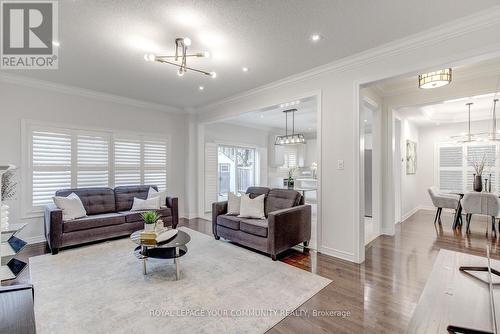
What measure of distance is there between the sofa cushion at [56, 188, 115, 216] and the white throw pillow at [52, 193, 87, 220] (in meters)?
0.29

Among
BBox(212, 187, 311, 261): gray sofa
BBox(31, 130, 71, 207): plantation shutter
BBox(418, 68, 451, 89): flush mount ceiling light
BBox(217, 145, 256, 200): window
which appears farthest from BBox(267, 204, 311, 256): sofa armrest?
BBox(217, 145, 256, 200): window

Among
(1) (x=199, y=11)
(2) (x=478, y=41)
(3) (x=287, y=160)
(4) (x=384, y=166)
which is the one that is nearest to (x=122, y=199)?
(1) (x=199, y=11)

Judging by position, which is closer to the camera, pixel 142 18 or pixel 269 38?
pixel 142 18

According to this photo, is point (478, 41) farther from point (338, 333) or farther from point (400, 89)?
point (338, 333)

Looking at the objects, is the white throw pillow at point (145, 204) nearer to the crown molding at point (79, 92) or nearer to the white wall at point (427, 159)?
the crown molding at point (79, 92)

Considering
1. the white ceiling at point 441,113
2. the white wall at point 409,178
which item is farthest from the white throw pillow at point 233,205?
the white wall at point 409,178

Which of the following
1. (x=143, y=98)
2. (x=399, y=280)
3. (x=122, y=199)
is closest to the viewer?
(x=399, y=280)

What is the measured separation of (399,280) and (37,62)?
5.80m

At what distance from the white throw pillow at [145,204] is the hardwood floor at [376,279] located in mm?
1209

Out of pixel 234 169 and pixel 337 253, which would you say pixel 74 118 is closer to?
pixel 234 169

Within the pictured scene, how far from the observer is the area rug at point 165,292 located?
2.01m

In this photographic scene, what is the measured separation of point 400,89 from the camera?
14.6ft

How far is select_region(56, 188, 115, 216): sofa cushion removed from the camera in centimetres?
435

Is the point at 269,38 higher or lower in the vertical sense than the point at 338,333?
higher
